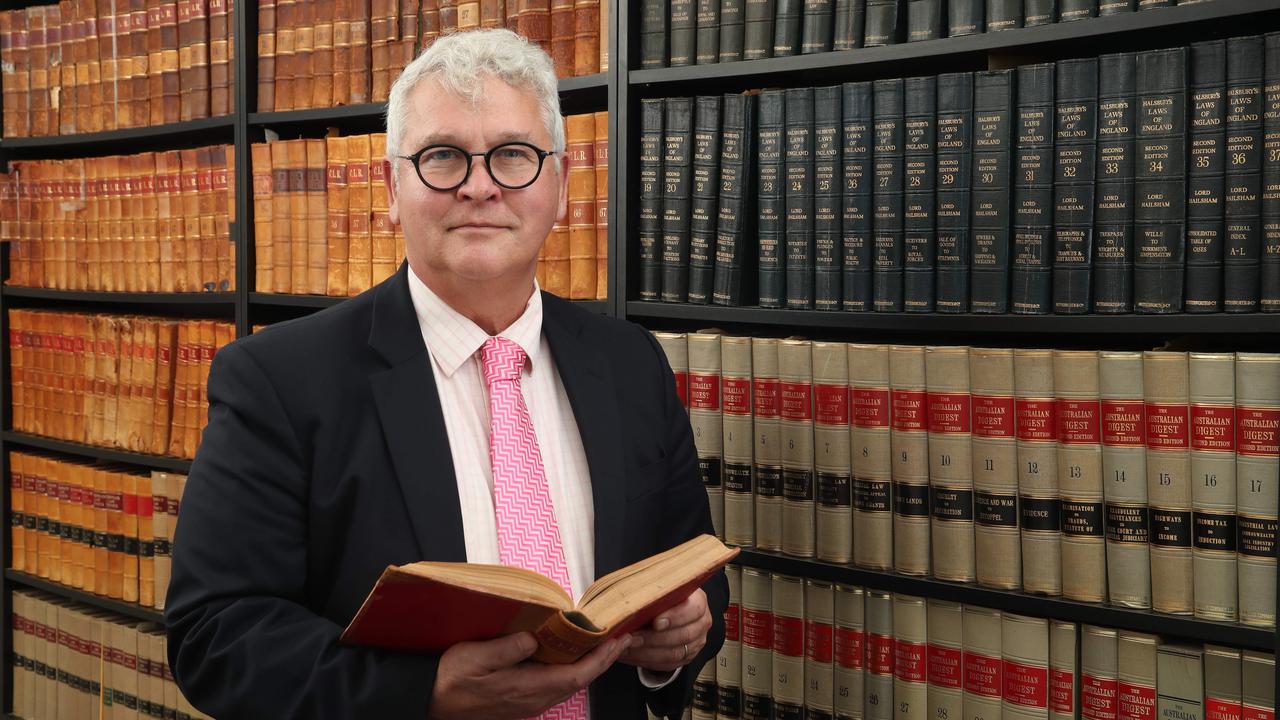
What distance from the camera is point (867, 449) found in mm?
1846

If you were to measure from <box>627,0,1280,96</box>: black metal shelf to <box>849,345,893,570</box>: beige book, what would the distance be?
498 mm

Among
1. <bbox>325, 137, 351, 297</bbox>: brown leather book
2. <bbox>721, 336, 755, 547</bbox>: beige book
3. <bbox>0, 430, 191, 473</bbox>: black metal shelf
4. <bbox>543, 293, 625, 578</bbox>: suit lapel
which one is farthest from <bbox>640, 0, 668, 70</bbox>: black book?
<bbox>0, 430, 191, 473</bbox>: black metal shelf

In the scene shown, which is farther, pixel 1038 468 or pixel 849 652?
pixel 849 652

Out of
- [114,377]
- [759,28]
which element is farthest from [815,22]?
[114,377]

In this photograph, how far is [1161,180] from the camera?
5.19 ft

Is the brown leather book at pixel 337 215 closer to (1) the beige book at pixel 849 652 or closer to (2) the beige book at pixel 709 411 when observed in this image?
(2) the beige book at pixel 709 411

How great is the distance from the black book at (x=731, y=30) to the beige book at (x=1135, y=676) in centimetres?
118

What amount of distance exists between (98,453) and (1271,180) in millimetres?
2760

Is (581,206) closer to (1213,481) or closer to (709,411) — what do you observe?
(709,411)

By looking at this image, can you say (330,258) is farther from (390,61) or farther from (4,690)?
(4,690)

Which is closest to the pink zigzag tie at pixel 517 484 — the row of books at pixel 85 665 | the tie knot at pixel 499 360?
the tie knot at pixel 499 360

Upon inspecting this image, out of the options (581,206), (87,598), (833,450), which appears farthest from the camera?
(87,598)

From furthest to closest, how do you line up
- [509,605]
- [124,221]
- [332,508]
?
1. [124,221]
2. [332,508]
3. [509,605]

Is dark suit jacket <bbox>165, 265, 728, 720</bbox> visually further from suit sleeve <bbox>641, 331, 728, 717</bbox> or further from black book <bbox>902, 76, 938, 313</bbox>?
black book <bbox>902, 76, 938, 313</bbox>
